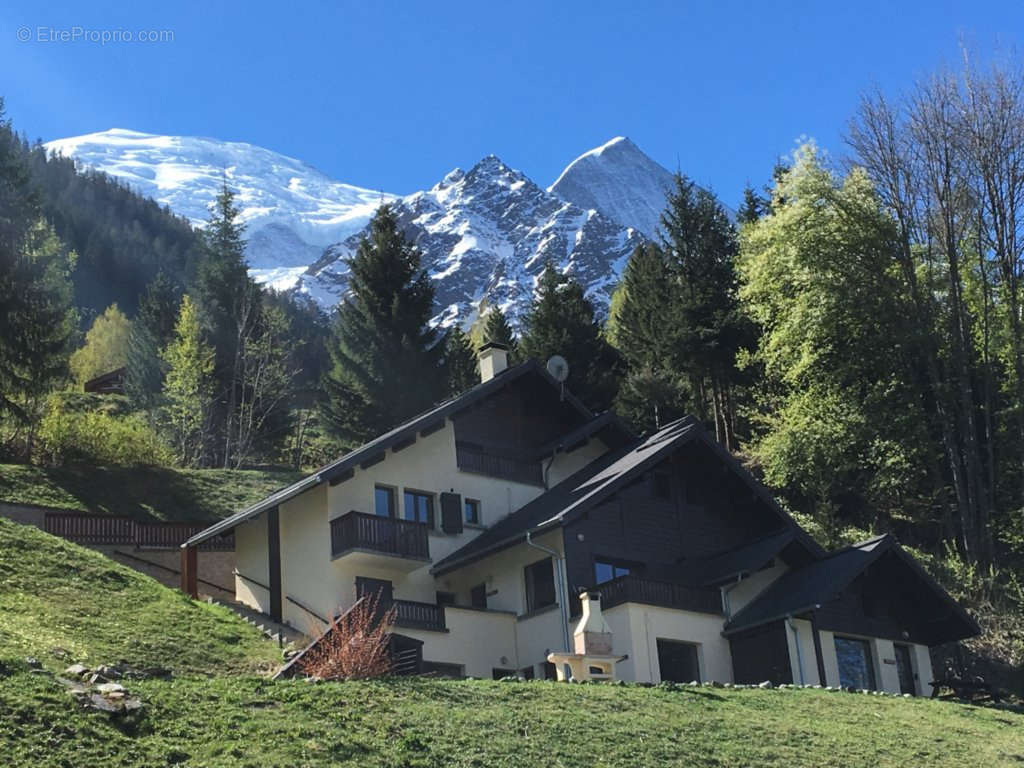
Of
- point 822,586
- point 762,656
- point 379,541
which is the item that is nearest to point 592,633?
point 762,656

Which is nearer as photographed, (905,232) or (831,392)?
(905,232)

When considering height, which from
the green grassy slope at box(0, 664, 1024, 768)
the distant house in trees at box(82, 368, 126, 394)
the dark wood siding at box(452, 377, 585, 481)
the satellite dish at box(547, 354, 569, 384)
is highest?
the distant house in trees at box(82, 368, 126, 394)

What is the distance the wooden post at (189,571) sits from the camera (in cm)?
3384

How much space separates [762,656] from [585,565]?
4.64 m

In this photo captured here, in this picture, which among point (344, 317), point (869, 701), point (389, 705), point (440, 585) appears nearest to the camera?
point (389, 705)

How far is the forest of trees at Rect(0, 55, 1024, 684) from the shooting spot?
4034cm

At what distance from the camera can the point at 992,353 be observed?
42375mm

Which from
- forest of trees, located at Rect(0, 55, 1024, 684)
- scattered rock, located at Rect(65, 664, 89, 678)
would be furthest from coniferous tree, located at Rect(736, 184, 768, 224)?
scattered rock, located at Rect(65, 664, 89, 678)

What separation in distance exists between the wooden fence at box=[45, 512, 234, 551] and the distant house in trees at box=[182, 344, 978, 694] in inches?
77.3

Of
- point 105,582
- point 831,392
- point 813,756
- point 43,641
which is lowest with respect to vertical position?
point 813,756

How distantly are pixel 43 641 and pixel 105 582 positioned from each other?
6736 mm

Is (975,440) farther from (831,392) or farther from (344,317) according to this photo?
(344,317)

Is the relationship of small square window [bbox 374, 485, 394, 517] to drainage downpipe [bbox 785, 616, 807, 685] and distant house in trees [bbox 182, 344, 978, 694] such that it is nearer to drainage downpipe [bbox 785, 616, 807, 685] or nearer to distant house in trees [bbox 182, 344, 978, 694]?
distant house in trees [bbox 182, 344, 978, 694]

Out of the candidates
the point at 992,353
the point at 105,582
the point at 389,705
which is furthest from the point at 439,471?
the point at 992,353
